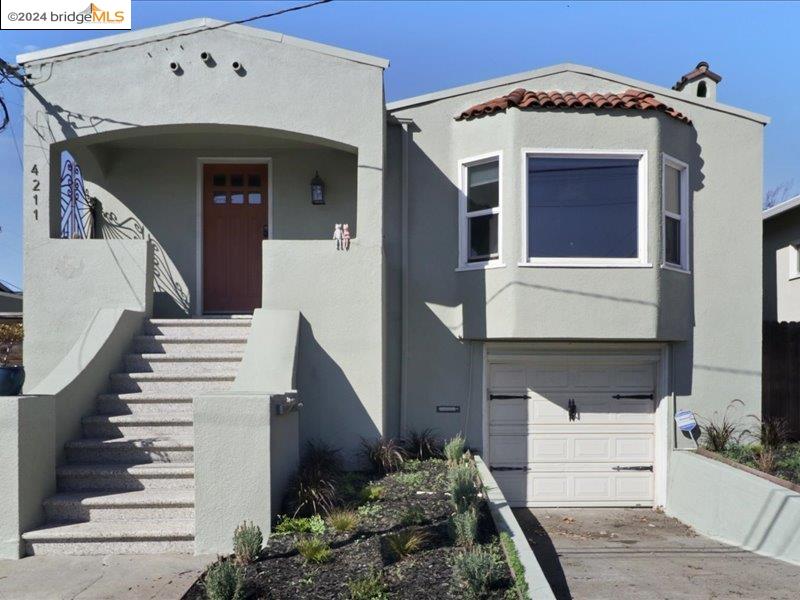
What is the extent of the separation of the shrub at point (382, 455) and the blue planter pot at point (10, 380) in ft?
12.0

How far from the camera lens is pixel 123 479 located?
21.5 ft

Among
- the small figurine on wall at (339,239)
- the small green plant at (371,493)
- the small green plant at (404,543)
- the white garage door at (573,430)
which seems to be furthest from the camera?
the white garage door at (573,430)

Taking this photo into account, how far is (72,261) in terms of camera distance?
8.49 metres

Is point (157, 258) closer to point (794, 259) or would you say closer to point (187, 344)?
point (187, 344)

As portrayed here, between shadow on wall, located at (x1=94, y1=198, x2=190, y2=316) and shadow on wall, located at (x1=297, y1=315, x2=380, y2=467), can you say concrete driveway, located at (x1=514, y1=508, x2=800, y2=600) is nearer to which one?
shadow on wall, located at (x1=297, y1=315, x2=380, y2=467)

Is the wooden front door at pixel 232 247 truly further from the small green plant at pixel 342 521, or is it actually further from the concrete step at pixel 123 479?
the small green plant at pixel 342 521

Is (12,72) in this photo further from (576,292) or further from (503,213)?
(576,292)

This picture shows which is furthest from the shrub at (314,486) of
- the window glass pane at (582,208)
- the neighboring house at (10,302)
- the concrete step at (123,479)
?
the neighboring house at (10,302)

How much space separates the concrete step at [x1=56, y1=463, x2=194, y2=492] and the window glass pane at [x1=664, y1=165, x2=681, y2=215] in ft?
23.3

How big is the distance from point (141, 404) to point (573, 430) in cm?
587

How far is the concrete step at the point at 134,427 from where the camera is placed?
23.4 feet

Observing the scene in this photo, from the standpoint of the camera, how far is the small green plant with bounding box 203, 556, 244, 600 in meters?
4.59

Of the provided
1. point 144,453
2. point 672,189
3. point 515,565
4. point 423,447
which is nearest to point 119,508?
point 144,453

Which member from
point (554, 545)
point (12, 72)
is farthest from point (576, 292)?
point (12, 72)
